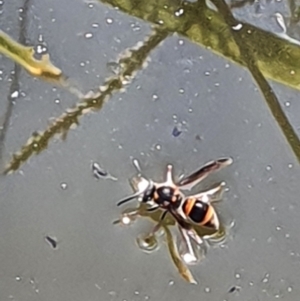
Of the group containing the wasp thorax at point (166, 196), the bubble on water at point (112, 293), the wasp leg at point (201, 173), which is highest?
the wasp leg at point (201, 173)

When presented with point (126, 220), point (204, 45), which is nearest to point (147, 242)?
point (126, 220)

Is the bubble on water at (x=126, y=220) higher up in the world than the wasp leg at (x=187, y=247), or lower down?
higher up

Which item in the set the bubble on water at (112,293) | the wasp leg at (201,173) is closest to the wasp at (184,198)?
the wasp leg at (201,173)

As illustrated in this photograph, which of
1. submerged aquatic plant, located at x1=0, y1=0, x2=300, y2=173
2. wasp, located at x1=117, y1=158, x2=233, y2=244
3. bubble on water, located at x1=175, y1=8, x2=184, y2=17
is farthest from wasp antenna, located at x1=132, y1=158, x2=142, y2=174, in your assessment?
bubble on water, located at x1=175, y1=8, x2=184, y2=17

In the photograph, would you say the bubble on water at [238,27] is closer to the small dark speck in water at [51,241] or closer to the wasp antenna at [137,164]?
the wasp antenna at [137,164]

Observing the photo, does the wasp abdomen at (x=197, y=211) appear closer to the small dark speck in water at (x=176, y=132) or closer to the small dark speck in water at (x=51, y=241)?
the small dark speck in water at (x=176, y=132)

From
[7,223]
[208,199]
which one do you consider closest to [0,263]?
[7,223]

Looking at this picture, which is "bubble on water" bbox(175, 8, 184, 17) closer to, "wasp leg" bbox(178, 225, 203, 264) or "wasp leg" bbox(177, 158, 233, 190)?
"wasp leg" bbox(177, 158, 233, 190)

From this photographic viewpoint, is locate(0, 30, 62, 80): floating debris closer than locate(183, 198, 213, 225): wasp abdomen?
No

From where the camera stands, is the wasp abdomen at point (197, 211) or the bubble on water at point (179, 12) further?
the bubble on water at point (179, 12)
